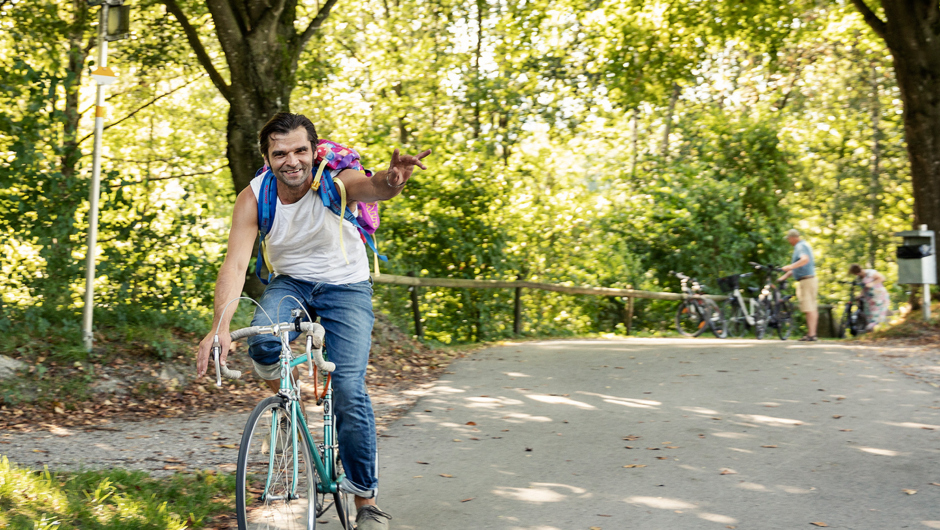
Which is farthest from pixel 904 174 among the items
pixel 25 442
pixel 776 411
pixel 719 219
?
pixel 25 442

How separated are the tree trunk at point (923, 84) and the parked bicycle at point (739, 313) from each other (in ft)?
14.8

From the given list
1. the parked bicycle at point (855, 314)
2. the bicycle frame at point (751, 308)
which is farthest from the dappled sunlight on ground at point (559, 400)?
the parked bicycle at point (855, 314)

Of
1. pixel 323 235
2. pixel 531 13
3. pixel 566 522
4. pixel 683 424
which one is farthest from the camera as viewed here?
pixel 531 13

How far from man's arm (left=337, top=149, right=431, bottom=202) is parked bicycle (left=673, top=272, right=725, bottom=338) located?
1368 centimetres

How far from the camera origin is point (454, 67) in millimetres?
20922

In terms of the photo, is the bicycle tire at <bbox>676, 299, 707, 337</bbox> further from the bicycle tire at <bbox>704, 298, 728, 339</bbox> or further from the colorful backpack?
the colorful backpack

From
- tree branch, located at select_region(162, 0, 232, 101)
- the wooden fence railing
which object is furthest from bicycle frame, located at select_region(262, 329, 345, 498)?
the wooden fence railing

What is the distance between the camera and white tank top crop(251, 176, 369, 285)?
399cm

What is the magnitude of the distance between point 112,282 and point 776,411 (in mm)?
6503

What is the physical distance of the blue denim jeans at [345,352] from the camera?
390cm

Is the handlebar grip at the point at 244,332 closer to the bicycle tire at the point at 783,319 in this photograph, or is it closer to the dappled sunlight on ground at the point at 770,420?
the dappled sunlight on ground at the point at 770,420

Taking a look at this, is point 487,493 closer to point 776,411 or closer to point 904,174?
point 776,411

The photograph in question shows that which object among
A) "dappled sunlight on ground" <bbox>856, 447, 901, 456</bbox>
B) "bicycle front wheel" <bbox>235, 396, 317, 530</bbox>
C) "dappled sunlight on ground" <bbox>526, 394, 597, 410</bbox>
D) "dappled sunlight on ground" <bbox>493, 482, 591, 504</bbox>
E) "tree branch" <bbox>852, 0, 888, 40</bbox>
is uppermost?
"tree branch" <bbox>852, 0, 888, 40</bbox>

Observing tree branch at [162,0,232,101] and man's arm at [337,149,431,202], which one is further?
tree branch at [162,0,232,101]
